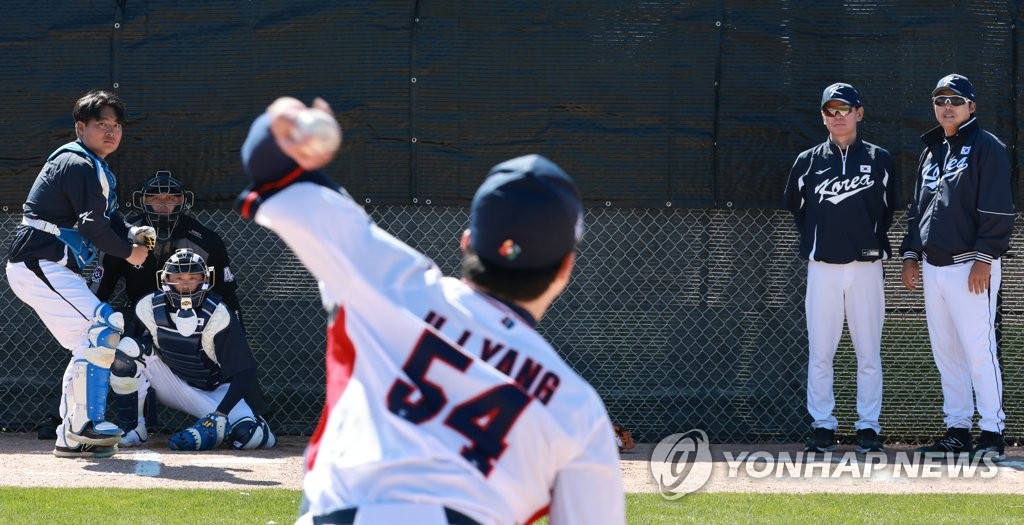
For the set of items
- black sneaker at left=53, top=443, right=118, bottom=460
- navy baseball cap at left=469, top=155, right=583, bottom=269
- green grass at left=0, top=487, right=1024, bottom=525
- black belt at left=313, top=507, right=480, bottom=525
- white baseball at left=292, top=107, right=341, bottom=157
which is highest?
white baseball at left=292, top=107, right=341, bottom=157

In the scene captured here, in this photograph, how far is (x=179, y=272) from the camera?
21.6 ft

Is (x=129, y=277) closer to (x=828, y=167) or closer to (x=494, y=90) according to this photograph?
(x=494, y=90)

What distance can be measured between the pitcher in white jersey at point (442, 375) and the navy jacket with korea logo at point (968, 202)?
4.99 meters

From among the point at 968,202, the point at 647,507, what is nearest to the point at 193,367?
the point at 647,507

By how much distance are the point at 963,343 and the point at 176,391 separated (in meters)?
4.40

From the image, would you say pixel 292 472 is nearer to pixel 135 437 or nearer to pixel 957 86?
pixel 135 437

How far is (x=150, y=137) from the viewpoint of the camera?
7164 mm

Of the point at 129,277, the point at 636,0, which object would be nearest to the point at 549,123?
the point at 636,0

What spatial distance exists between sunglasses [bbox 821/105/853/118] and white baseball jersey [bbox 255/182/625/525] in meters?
5.13

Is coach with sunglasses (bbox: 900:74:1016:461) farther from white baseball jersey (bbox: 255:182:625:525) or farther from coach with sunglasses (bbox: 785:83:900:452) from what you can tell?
white baseball jersey (bbox: 255:182:625:525)

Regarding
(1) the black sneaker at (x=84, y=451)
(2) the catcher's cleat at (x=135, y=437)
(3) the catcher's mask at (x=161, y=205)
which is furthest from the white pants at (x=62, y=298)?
(3) the catcher's mask at (x=161, y=205)

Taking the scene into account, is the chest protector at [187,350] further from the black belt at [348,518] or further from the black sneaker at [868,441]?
the black belt at [348,518]

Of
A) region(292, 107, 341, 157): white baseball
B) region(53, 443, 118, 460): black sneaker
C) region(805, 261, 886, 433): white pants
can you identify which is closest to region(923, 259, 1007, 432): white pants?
region(805, 261, 886, 433): white pants

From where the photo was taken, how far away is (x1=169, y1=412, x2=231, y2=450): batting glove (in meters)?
6.45
